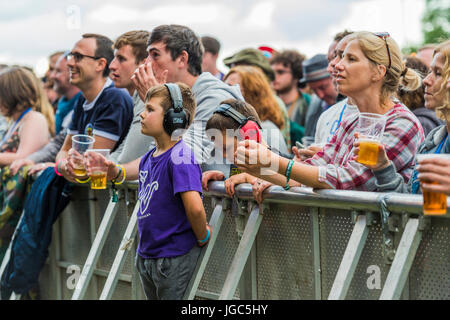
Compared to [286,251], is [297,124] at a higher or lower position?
lower

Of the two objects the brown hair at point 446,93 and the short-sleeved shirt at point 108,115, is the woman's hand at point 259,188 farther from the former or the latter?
the short-sleeved shirt at point 108,115

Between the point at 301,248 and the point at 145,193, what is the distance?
3.01 ft

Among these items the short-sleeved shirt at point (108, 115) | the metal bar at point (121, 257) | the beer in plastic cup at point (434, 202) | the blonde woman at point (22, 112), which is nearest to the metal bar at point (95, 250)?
the metal bar at point (121, 257)

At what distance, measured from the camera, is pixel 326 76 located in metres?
6.13

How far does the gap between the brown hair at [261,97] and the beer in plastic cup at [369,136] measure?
2.54 m

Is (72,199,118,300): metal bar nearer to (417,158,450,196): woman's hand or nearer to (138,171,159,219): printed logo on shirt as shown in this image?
(138,171,159,219): printed logo on shirt

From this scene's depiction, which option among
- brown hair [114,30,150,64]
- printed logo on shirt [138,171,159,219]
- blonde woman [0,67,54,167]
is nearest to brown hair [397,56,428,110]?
printed logo on shirt [138,171,159,219]

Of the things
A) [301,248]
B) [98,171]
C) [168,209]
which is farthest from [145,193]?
[301,248]

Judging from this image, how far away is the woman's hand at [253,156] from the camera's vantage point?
304 cm

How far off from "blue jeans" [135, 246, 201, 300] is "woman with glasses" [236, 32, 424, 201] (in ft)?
1.80

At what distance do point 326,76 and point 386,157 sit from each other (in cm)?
326
